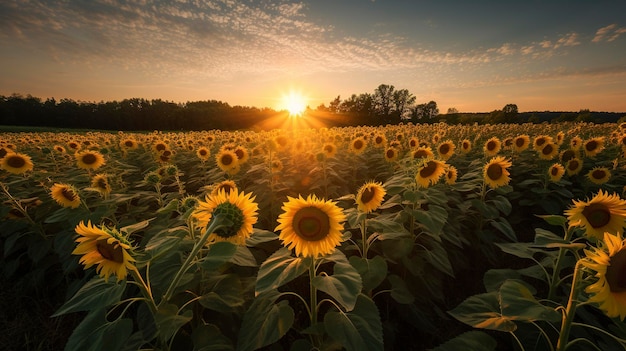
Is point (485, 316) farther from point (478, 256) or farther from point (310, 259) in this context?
point (478, 256)

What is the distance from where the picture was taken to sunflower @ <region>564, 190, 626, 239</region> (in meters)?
1.87

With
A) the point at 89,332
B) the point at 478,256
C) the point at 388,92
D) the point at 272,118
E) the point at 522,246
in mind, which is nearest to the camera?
the point at 89,332

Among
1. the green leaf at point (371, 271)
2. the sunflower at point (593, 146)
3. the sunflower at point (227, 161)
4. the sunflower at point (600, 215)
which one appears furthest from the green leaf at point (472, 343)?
the sunflower at point (593, 146)

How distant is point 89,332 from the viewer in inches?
59.3

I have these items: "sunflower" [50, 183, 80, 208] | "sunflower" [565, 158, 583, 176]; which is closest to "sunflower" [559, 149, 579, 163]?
"sunflower" [565, 158, 583, 176]

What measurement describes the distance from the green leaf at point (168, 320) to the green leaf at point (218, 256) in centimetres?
30

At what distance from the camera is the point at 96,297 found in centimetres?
142

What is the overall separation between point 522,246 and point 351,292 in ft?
4.61

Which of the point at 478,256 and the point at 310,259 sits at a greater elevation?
the point at 310,259

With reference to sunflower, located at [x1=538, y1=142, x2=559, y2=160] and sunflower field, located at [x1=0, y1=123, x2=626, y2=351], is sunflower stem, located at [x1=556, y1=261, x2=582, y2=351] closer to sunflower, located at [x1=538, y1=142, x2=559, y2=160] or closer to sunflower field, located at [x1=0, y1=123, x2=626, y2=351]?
sunflower field, located at [x1=0, y1=123, x2=626, y2=351]

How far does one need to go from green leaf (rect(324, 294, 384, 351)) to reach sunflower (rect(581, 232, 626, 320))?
3.27 feet

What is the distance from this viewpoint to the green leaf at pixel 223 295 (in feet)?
6.07

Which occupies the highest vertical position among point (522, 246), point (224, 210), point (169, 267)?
point (224, 210)

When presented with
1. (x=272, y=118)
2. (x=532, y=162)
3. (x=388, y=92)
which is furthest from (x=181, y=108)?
(x=532, y=162)
